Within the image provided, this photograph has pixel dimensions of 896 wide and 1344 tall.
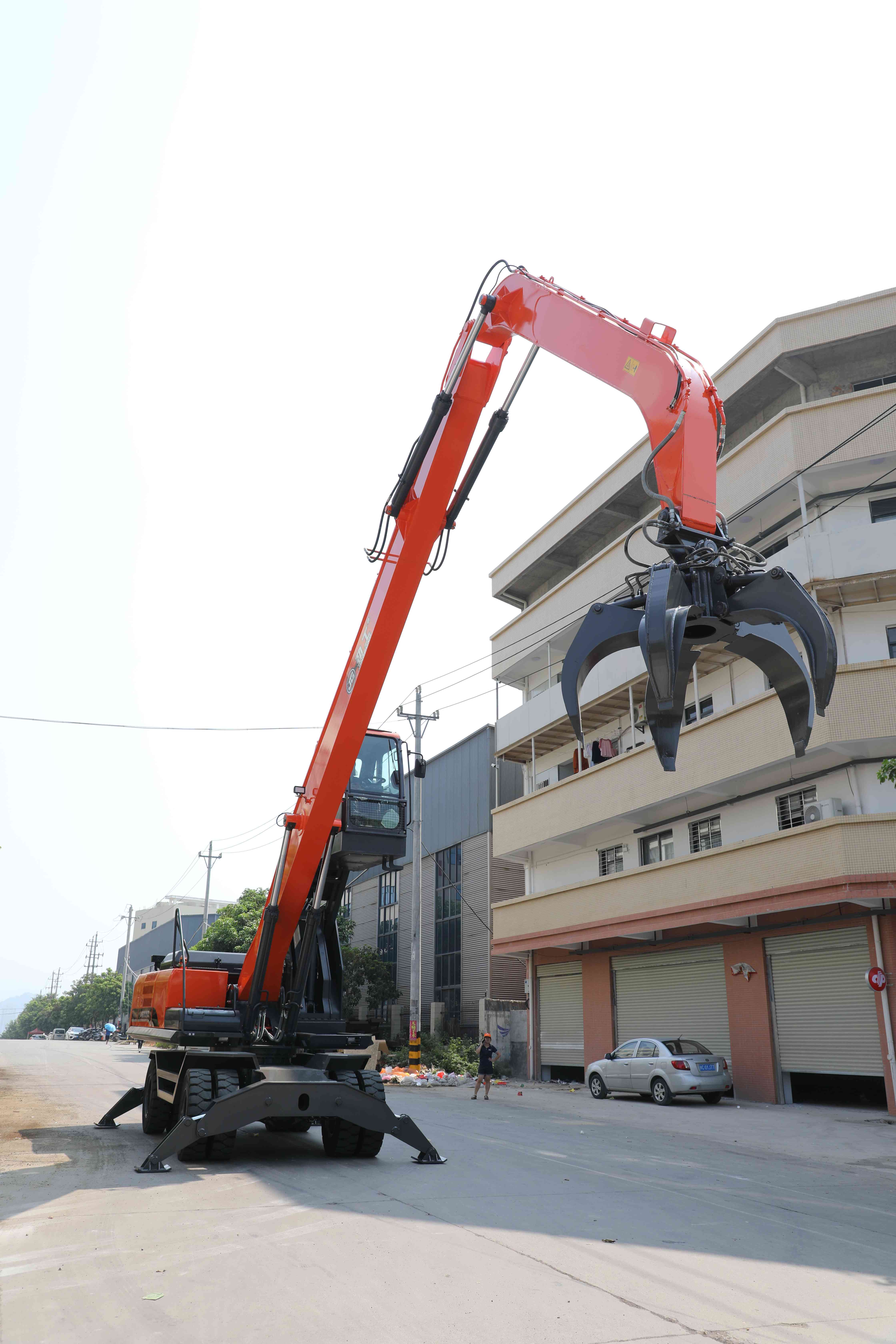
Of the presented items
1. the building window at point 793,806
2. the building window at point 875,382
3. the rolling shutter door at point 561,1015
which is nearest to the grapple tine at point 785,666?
the building window at point 793,806

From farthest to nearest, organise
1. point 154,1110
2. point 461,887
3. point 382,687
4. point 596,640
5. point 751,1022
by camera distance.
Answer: point 461,887, point 751,1022, point 154,1110, point 382,687, point 596,640

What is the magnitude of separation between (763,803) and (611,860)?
297 inches

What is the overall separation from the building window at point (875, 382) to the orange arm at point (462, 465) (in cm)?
1547

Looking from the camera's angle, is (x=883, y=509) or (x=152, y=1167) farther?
(x=883, y=509)

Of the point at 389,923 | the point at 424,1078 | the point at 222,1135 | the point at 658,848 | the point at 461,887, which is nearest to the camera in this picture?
the point at 222,1135

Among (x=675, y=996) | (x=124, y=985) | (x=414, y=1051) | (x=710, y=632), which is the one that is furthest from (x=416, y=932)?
(x=124, y=985)

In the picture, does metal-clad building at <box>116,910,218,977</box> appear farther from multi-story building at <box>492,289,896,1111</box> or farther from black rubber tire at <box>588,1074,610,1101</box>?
black rubber tire at <box>588,1074,610,1101</box>

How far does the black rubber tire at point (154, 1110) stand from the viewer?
12344 mm

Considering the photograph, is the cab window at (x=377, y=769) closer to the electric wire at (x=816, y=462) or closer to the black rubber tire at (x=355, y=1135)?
the black rubber tire at (x=355, y=1135)

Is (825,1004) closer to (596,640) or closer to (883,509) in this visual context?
(883,509)

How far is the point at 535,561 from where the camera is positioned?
3409cm

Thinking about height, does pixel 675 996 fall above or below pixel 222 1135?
above

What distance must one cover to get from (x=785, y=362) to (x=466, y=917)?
26658 millimetres

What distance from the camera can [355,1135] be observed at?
10.9 m
